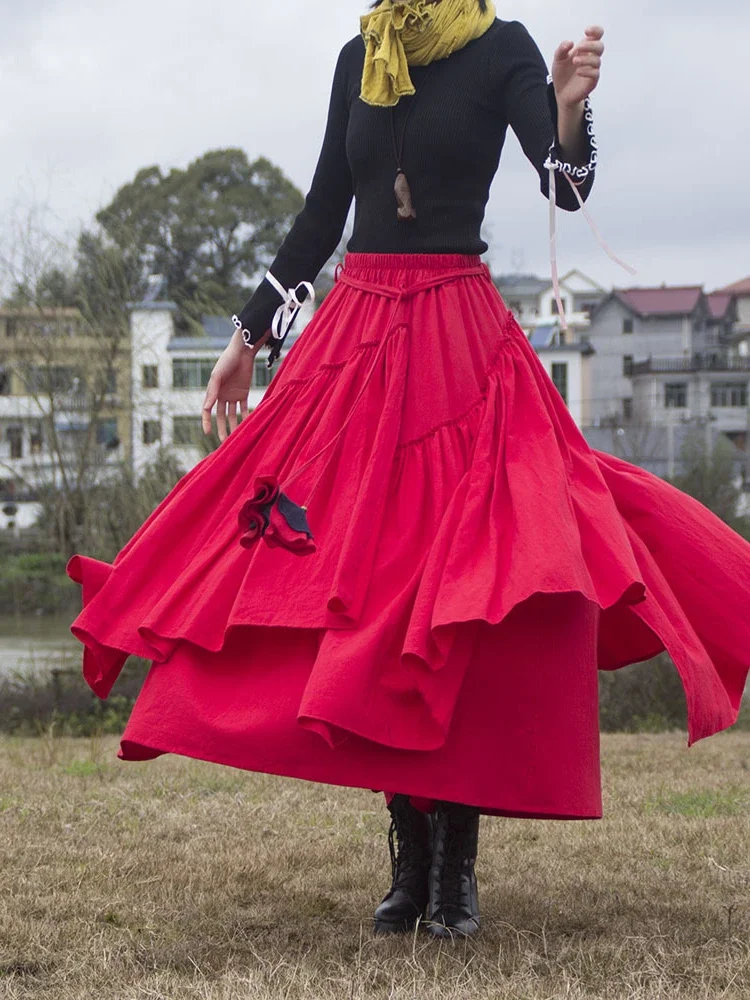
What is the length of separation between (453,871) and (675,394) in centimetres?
5916

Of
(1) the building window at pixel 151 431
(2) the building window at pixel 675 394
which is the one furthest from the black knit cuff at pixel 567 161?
(2) the building window at pixel 675 394

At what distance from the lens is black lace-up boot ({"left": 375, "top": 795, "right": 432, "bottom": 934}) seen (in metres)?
3.10

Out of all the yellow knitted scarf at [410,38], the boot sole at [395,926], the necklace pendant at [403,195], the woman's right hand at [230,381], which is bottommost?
the boot sole at [395,926]

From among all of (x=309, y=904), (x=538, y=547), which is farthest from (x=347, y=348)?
(x=309, y=904)

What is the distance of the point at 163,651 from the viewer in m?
2.81

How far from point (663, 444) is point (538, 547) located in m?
42.1

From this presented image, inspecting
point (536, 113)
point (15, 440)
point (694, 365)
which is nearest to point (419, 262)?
point (536, 113)

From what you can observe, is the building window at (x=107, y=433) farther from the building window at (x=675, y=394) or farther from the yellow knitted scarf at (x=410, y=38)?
the building window at (x=675, y=394)

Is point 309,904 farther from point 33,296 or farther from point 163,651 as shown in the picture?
point 33,296

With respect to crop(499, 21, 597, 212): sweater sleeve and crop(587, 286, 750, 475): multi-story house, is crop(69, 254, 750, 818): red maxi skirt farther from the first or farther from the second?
crop(587, 286, 750, 475): multi-story house

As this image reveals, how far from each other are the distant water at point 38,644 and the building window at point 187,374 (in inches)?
166

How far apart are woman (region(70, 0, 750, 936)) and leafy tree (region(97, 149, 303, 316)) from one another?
26.5 m

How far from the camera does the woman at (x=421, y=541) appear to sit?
103 inches

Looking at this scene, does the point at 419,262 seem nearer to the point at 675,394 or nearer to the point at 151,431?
the point at 151,431
